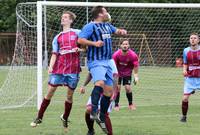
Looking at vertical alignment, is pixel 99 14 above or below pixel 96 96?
above

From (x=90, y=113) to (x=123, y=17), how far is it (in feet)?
46.2

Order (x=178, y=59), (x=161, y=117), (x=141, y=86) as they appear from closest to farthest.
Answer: (x=161, y=117) → (x=141, y=86) → (x=178, y=59)

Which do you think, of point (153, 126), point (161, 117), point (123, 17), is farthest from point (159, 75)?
point (153, 126)

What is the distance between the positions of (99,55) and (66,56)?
4.66 feet

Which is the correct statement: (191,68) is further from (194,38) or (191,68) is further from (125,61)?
(125,61)

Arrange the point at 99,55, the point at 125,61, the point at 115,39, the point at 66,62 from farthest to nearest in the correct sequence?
the point at 115,39, the point at 125,61, the point at 66,62, the point at 99,55

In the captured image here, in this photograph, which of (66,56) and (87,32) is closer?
(87,32)

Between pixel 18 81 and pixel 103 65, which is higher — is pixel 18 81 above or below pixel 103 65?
below

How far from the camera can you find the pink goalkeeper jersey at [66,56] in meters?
10.7

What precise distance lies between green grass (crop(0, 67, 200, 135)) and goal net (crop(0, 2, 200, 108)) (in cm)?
76

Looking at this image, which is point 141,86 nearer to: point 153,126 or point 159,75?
point 159,75

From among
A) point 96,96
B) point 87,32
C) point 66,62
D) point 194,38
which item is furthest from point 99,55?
point 194,38

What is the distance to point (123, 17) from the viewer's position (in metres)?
23.4

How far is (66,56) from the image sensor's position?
10.8 metres
